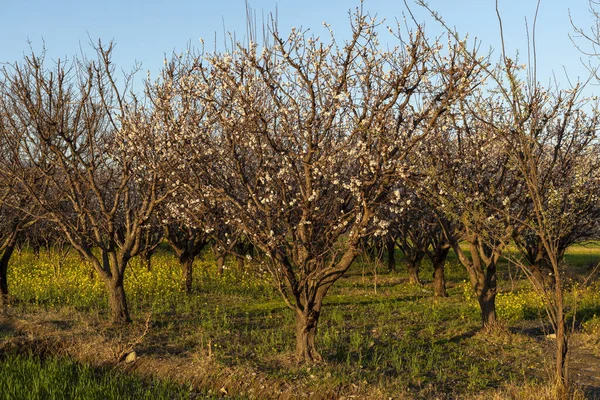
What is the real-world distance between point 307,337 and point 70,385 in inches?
165

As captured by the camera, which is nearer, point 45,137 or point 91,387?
point 91,387

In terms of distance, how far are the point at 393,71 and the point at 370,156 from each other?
5.06 feet

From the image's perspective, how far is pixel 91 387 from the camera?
9.23 m

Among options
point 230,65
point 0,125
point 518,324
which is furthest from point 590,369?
point 0,125

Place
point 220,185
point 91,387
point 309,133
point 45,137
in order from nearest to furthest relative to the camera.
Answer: point 91,387, point 309,133, point 220,185, point 45,137

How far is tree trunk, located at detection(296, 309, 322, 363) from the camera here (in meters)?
10.9

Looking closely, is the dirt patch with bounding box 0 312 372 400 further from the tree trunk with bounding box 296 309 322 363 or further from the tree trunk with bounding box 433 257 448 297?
the tree trunk with bounding box 433 257 448 297

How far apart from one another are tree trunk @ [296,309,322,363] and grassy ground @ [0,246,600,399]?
0.29 m

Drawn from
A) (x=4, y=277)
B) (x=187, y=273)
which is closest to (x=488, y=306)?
(x=187, y=273)

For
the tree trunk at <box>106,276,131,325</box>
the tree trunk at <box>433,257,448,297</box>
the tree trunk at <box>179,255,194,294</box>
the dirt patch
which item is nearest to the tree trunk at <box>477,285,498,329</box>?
the dirt patch

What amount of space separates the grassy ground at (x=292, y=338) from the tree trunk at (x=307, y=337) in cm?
29

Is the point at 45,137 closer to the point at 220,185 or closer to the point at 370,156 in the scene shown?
the point at 220,185

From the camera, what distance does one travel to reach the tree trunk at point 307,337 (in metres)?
10.9

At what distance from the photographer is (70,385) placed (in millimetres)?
9539
